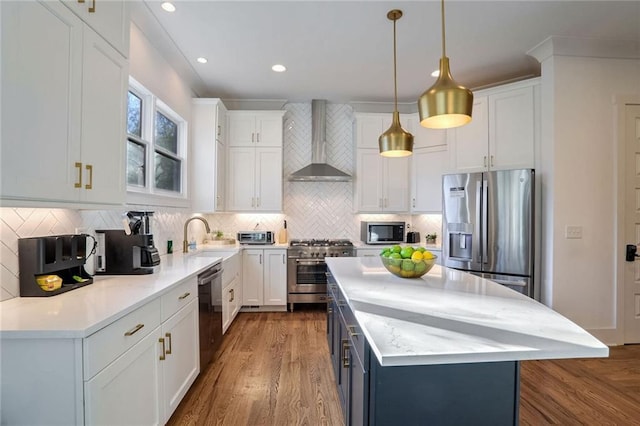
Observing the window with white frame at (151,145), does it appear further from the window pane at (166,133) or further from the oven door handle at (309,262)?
the oven door handle at (309,262)

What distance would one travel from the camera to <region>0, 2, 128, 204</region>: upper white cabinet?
3.82 ft

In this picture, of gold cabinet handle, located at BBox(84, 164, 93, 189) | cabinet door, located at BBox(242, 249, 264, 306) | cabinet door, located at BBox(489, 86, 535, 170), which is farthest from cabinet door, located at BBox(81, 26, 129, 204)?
cabinet door, located at BBox(489, 86, 535, 170)

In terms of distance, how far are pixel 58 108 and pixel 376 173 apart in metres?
3.60

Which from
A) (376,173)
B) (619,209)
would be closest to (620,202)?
(619,209)

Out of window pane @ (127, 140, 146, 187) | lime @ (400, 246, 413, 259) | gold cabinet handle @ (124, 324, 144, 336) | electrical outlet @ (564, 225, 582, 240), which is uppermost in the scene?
window pane @ (127, 140, 146, 187)

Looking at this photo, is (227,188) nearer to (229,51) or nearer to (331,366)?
(229,51)

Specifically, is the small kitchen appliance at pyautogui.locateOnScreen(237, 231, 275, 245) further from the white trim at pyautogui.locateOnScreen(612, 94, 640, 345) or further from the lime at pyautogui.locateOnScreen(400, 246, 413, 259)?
the white trim at pyautogui.locateOnScreen(612, 94, 640, 345)

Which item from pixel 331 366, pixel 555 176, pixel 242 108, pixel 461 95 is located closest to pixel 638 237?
pixel 555 176

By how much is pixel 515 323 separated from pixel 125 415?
5.72 feet

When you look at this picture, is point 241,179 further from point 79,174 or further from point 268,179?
point 79,174

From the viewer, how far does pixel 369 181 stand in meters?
4.36

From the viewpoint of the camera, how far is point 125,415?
4.54 ft

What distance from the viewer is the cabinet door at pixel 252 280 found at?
3.99 meters

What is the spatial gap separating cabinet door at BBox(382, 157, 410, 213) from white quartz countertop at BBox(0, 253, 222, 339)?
3094 mm
